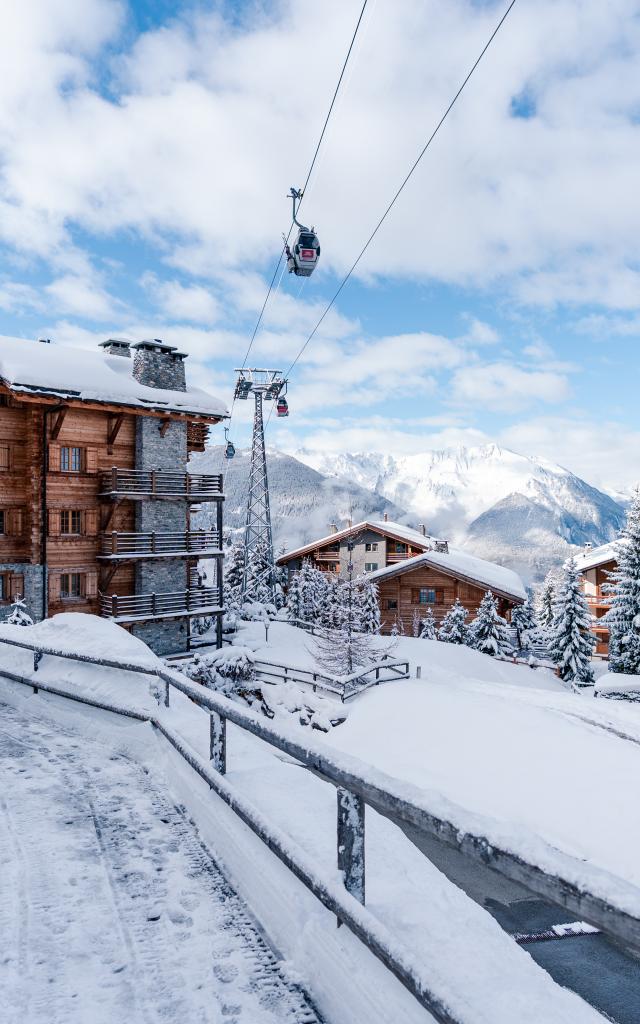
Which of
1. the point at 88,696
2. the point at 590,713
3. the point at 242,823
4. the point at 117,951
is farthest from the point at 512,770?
the point at 117,951

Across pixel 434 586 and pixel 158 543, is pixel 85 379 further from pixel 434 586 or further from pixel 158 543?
pixel 434 586

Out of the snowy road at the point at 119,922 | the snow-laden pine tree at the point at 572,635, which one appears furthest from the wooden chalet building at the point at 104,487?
the snowy road at the point at 119,922

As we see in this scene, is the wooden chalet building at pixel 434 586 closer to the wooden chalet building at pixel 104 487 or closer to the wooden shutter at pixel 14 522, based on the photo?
the wooden chalet building at pixel 104 487

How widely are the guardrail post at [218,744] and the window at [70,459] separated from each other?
920 inches

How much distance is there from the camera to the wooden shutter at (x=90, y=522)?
26392 millimetres

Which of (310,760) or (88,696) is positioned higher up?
(310,760)

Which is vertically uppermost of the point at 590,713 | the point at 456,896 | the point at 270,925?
the point at 456,896

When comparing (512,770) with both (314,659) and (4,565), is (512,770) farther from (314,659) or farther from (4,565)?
(4,565)

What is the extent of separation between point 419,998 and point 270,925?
1.44m

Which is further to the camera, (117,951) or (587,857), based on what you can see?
(587,857)

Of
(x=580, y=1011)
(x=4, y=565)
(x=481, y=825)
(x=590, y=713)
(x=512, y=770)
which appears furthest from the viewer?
(x=4, y=565)

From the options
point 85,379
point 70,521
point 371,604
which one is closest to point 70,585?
point 70,521

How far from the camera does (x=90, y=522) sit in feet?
86.9

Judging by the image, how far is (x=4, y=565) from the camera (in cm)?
2439
